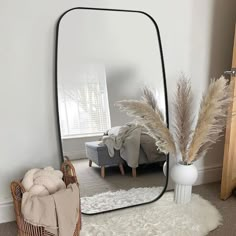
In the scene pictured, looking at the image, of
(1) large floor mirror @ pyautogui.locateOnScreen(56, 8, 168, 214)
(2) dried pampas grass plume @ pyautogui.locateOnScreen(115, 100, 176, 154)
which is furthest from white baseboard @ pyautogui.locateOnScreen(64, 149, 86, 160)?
(2) dried pampas grass plume @ pyautogui.locateOnScreen(115, 100, 176, 154)

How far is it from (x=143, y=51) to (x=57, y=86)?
0.69m

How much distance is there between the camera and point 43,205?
4.60ft

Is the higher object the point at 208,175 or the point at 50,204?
the point at 50,204

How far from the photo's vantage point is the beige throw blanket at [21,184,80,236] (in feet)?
4.56

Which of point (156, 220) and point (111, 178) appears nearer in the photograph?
point (156, 220)

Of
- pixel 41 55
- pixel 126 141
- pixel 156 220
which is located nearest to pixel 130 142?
pixel 126 141

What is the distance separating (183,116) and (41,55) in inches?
42.3

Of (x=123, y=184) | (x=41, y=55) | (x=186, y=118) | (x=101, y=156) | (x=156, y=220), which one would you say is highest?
(x=41, y=55)

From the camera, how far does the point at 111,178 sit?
2.01 m

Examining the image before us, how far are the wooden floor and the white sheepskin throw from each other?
0.33 metres

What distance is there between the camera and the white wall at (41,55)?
1.74 meters

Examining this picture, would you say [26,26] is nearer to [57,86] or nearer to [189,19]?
[57,86]

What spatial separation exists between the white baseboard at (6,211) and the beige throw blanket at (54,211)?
56 cm

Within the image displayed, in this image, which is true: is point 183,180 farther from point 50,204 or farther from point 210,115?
point 50,204
